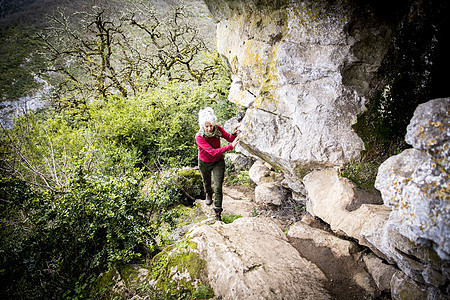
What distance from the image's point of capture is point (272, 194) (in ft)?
17.7

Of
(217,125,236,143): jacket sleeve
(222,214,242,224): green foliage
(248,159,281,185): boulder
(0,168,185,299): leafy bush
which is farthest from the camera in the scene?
(248,159,281,185): boulder

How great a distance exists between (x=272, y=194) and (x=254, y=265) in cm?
267

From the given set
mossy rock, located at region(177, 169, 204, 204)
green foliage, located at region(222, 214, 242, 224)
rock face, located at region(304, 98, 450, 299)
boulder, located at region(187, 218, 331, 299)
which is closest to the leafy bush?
boulder, located at region(187, 218, 331, 299)

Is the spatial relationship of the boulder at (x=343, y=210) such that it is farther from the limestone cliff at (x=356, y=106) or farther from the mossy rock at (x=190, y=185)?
the mossy rock at (x=190, y=185)

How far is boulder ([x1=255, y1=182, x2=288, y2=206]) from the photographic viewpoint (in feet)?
17.4

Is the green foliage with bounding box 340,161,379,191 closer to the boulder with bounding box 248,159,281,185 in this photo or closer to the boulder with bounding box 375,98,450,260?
the boulder with bounding box 375,98,450,260

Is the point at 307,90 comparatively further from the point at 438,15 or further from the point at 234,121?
the point at 234,121

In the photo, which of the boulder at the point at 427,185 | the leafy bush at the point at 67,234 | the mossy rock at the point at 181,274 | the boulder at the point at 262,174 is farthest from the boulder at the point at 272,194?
the boulder at the point at 427,185

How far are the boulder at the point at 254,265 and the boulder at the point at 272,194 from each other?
4.39 ft

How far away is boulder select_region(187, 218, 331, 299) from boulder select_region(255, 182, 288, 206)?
4.39 feet

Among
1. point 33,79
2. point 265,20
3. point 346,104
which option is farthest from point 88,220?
point 33,79

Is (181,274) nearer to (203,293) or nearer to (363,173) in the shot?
(203,293)

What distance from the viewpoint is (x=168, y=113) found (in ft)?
29.2

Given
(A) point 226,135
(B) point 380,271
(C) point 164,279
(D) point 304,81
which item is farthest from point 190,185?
(B) point 380,271
